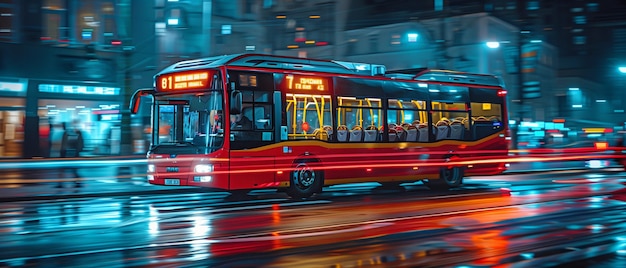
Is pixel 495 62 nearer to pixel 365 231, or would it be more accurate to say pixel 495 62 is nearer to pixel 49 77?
pixel 49 77

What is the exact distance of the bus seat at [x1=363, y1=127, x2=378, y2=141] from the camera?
19016mm

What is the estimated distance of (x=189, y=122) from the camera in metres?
16.5

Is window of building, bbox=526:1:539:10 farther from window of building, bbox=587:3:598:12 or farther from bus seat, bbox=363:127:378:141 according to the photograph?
bus seat, bbox=363:127:378:141

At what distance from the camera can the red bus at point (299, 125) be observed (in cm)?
1616

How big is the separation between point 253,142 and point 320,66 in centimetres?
286

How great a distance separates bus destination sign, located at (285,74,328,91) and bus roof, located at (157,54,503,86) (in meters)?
0.21

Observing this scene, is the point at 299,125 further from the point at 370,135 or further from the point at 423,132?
the point at 423,132

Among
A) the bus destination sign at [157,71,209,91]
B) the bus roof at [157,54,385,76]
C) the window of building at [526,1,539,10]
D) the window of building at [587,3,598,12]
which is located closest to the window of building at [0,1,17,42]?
the bus roof at [157,54,385,76]

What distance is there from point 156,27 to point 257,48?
1904 centimetres

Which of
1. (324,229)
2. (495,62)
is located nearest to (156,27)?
(495,62)

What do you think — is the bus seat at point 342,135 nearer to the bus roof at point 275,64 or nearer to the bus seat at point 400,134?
the bus roof at point 275,64

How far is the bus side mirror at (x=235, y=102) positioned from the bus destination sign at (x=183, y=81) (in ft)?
2.78

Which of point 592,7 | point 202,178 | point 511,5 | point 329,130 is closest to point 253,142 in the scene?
point 202,178

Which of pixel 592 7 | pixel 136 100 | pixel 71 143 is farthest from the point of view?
pixel 592 7
